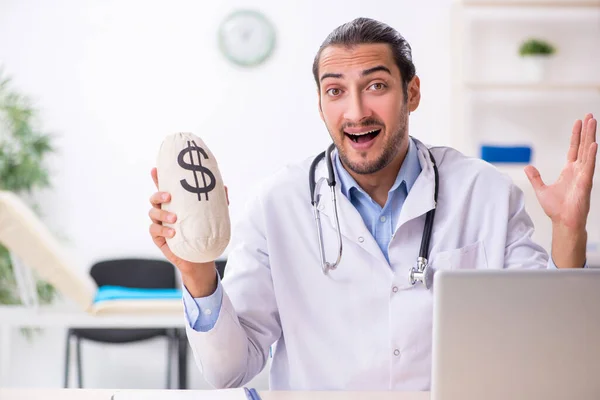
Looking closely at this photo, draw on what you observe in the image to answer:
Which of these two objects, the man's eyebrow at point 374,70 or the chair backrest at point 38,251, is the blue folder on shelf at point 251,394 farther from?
the chair backrest at point 38,251

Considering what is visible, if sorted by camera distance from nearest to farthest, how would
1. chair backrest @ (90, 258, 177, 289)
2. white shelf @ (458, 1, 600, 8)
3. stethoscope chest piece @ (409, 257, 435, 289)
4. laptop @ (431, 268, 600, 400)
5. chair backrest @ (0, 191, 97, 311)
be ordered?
laptop @ (431, 268, 600, 400)
stethoscope chest piece @ (409, 257, 435, 289)
chair backrest @ (0, 191, 97, 311)
white shelf @ (458, 1, 600, 8)
chair backrest @ (90, 258, 177, 289)

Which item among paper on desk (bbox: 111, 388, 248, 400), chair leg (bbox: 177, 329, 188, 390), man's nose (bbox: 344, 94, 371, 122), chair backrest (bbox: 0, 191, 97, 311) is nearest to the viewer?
paper on desk (bbox: 111, 388, 248, 400)

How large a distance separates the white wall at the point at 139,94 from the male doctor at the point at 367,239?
2.64 metres

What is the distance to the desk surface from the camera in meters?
1.20

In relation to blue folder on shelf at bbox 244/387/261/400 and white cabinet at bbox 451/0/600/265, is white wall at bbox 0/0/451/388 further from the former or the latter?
blue folder on shelf at bbox 244/387/261/400

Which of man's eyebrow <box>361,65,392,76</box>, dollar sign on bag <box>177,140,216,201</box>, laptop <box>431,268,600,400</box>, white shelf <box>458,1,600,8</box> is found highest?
white shelf <box>458,1,600,8</box>

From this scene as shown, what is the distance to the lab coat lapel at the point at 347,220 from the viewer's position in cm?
157

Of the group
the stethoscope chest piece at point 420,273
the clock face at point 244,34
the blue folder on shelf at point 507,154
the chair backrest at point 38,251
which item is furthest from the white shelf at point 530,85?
the stethoscope chest piece at point 420,273

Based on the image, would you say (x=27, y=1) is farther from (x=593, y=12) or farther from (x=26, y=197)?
(x=593, y=12)

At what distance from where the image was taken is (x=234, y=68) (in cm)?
434

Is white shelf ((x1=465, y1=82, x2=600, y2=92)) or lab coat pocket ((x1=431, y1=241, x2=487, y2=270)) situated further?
white shelf ((x1=465, y1=82, x2=600, y2=92))

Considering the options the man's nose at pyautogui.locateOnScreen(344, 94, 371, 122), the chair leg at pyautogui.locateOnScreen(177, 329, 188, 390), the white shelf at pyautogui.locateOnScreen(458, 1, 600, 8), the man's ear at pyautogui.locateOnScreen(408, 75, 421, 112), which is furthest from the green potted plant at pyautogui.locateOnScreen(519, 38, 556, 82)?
the man's nose at pyautogui.locateOnScreen(344, 94, 371, 122)

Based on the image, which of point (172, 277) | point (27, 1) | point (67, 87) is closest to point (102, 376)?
point (172, 277)

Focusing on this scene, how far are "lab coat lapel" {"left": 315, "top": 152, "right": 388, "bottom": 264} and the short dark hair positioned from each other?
0.25 metres
